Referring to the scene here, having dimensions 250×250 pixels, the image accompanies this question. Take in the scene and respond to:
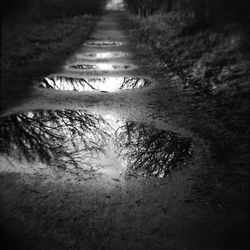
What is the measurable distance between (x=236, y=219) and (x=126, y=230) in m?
1.47

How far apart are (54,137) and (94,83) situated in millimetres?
3734

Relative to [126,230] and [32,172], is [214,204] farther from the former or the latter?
[32,172]

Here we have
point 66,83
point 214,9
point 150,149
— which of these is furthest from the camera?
point 214,9

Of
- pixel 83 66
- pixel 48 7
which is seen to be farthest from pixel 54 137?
pixel 48 7

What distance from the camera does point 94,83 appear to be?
28.9ft

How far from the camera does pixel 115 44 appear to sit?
54.7ft

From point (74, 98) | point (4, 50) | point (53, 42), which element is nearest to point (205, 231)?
point (74, 98)

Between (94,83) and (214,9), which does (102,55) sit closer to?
(94,83)

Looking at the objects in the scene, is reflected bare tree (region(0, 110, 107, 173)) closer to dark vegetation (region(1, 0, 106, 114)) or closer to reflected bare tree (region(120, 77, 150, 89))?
dark vegetation (region(1, 0, 106, 114))

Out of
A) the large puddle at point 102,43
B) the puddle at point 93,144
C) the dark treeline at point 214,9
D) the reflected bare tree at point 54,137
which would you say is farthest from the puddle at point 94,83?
the large puddle at point 102,43

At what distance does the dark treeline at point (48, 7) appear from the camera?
1080 cm

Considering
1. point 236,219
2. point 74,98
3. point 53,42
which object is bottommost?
point 236,219

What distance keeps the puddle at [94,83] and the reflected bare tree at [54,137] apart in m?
1.93

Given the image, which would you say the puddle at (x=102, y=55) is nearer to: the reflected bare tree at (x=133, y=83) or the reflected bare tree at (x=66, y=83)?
the reflected bare tree at (x=66, y=83)
